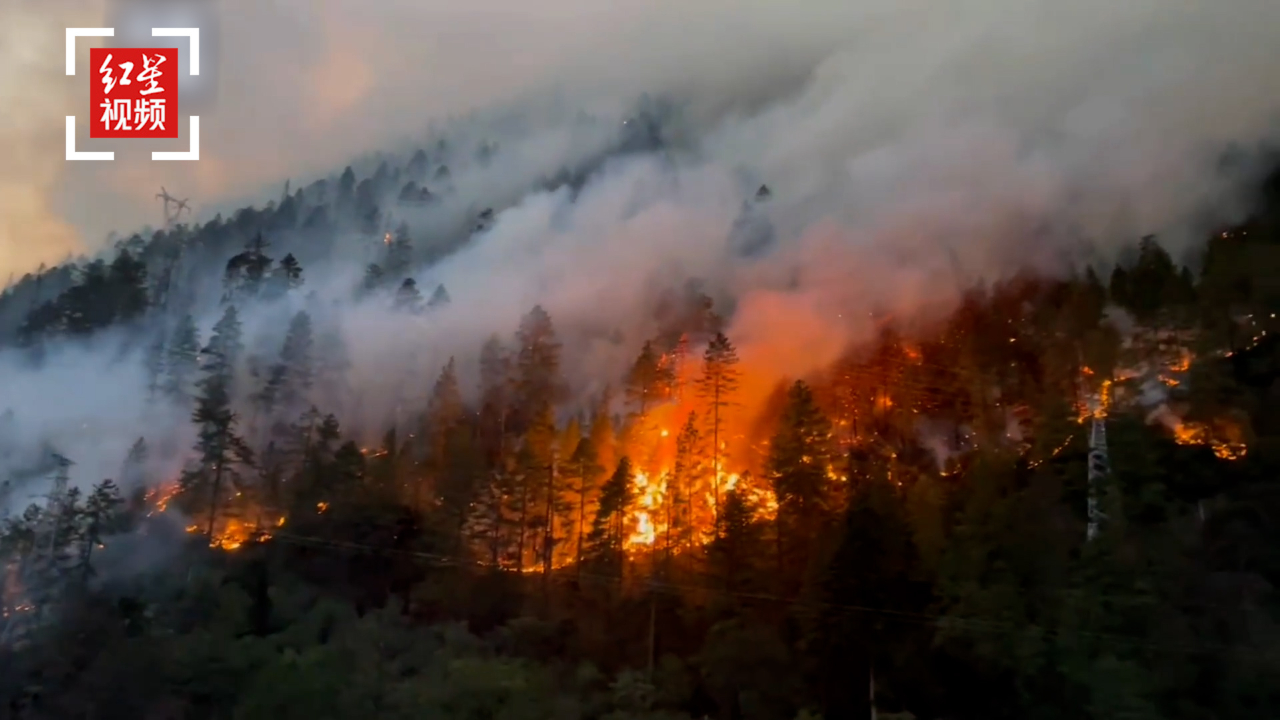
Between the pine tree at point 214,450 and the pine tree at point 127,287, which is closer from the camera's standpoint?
the pine tree at point 214,450

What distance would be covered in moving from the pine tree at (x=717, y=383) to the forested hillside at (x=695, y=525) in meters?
0.07

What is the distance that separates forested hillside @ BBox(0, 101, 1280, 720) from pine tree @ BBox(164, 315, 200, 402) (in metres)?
0.10

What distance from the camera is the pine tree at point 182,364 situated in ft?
73.3

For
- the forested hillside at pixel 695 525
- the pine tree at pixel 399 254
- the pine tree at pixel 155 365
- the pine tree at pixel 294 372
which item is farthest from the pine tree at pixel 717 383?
the pine tree at pixel 399 254

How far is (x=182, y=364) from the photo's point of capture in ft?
75.2

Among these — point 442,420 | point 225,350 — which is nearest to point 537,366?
point 442,420

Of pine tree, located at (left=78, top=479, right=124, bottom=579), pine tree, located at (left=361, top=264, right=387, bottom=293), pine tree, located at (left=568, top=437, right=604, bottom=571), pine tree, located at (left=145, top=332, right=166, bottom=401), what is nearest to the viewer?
pine tree, located at (left=568, top=437, right=604, bottom=571)

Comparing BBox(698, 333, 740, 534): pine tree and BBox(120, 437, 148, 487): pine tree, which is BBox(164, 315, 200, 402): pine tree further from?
BBox(698, 333, 740, 534): pine tree

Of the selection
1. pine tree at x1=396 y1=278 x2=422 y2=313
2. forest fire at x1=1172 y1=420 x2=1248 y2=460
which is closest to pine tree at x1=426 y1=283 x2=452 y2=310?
pine tree at x1=396 y1=278 x2=422 y2=313

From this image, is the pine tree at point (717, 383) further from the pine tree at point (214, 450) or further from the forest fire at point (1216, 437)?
the pine tree at point (214, 450)

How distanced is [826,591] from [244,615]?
953 cm

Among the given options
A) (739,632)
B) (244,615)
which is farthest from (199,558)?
(739,632)

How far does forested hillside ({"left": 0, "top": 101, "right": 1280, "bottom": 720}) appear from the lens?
11.7m

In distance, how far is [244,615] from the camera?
1523cm
